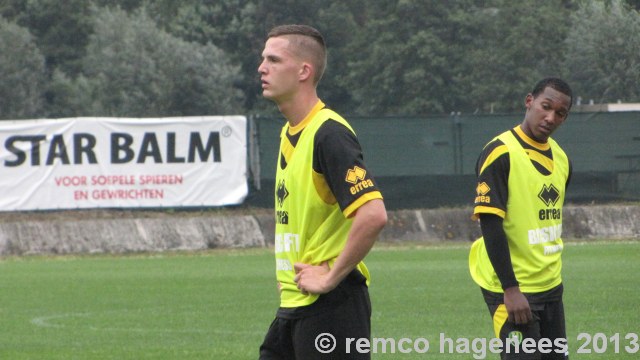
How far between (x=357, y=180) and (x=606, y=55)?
66243mm

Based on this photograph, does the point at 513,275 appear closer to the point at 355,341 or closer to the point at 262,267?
the point at 355,341

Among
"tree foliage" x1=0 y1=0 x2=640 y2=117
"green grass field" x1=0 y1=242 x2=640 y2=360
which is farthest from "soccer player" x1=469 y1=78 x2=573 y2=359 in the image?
"tree foliage" x1=0 y1=0 x2=640 y2=117

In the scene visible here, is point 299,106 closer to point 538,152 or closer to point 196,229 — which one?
point 538,152

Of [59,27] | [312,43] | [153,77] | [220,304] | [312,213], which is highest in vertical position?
[59,27]

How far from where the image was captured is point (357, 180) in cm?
584

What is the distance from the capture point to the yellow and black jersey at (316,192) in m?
5.87

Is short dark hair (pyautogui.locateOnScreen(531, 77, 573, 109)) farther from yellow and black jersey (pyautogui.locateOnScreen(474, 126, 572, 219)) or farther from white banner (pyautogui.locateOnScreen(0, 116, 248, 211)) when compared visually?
white banner (pyautogui.locateOnScreen(0, 116, 248, 211))

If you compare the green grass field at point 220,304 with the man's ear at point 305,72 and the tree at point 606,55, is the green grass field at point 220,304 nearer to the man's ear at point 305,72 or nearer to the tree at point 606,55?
the man's ear at point 305,72

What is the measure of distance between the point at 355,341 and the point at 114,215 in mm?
21780

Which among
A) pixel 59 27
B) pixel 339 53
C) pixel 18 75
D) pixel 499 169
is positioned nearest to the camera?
Answer: pixel 499 169

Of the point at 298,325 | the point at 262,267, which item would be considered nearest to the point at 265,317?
the point at 262,267

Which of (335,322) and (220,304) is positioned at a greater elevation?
(335,322)

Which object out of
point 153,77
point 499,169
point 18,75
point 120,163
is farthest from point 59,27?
point 499,169

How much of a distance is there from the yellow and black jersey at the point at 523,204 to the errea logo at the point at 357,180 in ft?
5.79
